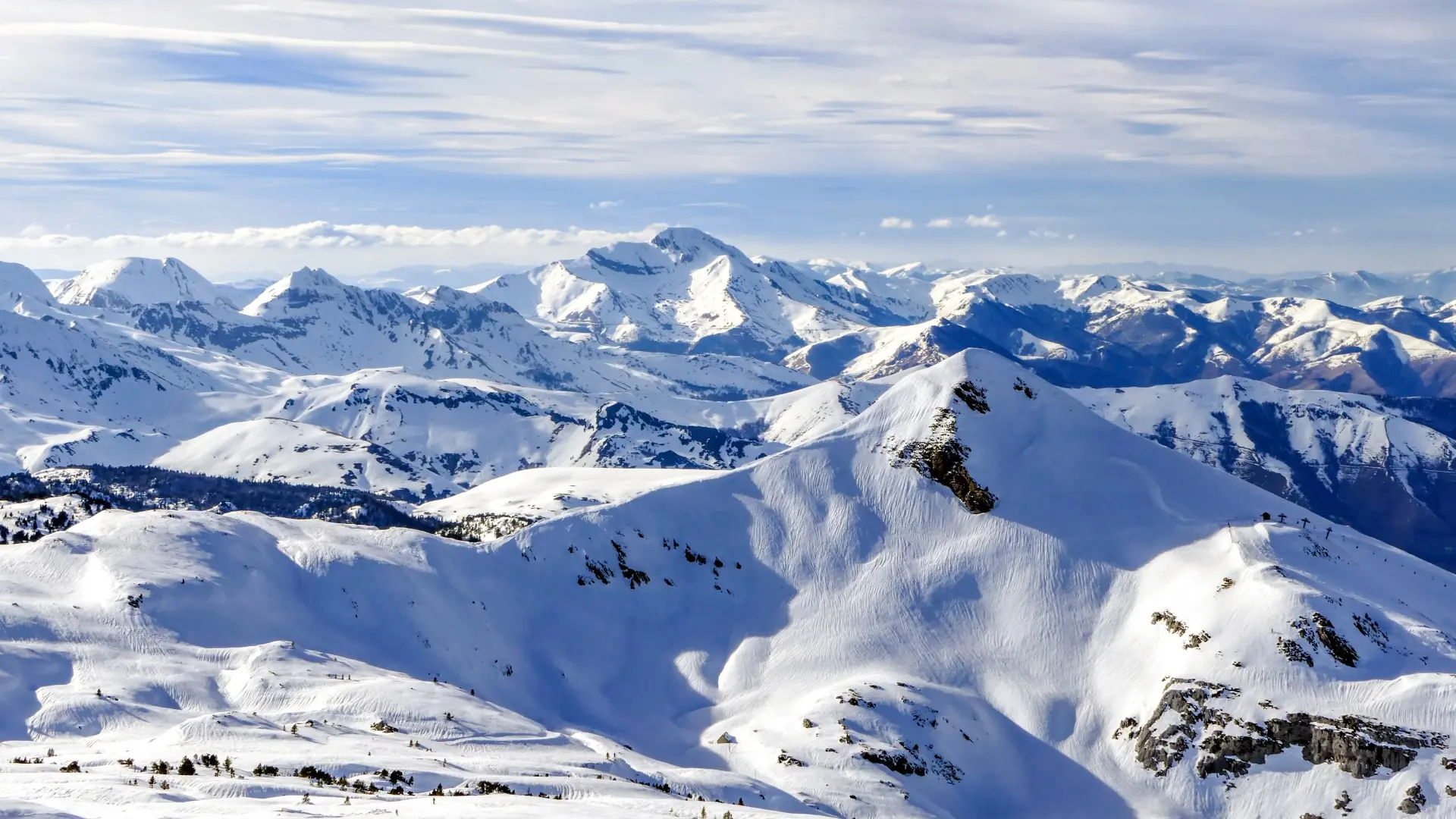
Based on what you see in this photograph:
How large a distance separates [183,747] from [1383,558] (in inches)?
5446

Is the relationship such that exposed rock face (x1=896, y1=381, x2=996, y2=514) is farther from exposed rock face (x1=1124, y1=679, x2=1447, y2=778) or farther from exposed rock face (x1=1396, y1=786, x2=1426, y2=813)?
exposed rock face (x1=1396, y1=786, x2=1426, y2=813)

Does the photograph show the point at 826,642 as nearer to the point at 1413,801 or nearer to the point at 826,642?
the point at 826,642

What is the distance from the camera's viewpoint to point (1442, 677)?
109 metres

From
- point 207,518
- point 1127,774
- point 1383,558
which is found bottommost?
point 1127,774

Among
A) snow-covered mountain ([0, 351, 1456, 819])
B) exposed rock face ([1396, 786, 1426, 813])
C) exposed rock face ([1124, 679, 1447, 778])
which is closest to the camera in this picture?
snow-covered mountain ([0, 351, 1456, 819])

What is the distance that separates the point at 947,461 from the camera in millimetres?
159375

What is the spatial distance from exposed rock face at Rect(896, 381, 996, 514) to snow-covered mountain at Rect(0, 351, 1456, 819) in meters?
0.48

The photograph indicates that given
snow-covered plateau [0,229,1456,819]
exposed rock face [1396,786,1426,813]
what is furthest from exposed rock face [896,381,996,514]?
exposed rock face [1396,786,1426,813]

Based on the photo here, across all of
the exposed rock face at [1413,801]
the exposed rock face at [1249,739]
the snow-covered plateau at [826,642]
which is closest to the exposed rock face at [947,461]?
the snow-covered plateau at [826,642]

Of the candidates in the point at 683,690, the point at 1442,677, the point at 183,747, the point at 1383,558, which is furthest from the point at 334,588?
the point at 1383,558

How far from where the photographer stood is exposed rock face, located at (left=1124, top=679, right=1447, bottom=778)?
104625mm

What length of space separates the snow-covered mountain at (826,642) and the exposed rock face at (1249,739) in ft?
0.91

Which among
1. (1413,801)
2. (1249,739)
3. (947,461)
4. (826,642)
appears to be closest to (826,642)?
(826,642)

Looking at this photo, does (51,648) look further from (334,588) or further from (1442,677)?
(1442,677)
